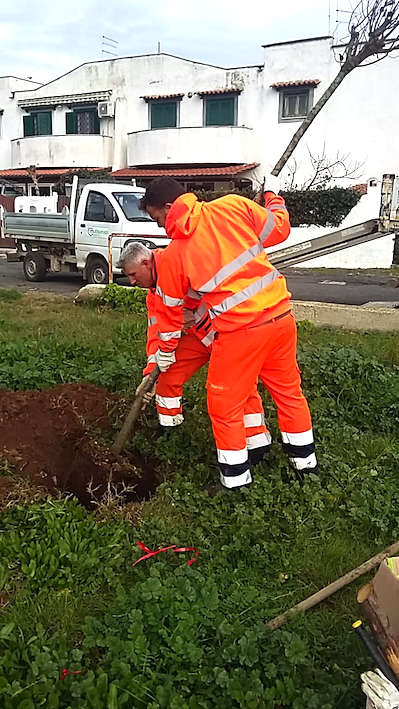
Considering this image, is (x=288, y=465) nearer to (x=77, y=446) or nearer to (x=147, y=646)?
(x=77, y=446)

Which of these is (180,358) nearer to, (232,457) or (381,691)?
(232,457)

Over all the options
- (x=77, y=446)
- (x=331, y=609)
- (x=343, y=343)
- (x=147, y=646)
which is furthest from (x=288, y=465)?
(x=343, y=343)

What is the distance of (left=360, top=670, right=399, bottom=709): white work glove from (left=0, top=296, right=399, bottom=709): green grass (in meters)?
0.46

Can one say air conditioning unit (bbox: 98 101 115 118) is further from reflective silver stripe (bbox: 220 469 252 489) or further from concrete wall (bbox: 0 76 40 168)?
reflective silver stripe (bbox: 220 469 252 489)

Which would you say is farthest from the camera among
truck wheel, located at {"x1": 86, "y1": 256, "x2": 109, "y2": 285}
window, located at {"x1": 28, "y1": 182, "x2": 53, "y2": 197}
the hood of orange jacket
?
window, located at {"x1": 28, "y1": 182, "x2": 53, "y2": 197}

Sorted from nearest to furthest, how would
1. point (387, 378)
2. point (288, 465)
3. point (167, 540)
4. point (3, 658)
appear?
point (3, 658) < point (167, 540) < point (288, 465) < point (387, 378)

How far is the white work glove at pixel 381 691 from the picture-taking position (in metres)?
1.77

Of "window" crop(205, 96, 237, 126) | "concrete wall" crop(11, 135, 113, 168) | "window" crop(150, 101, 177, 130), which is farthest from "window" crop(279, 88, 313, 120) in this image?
"concrete wall" crop(11, 135, 113, 168)

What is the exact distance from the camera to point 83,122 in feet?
92.4

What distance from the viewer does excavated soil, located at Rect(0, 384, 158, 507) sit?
410 centimetres

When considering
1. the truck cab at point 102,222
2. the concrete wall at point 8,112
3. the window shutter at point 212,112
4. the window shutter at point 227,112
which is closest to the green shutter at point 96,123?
the concrete wall at point 8,112

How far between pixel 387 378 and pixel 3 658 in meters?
3.93

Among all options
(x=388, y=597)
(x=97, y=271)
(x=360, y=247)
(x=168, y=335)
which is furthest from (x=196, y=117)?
(x=388, y=597)

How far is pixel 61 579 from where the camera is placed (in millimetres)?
2986
